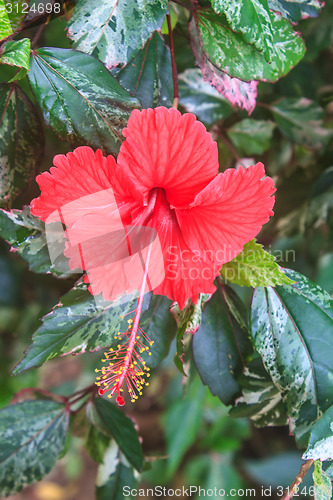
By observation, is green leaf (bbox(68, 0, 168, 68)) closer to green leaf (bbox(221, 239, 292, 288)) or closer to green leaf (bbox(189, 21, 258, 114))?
green leaf (bbox(189, 21, 258, 114))

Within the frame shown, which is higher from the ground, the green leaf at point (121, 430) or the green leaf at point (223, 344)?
the green leaf at point (223, 344)

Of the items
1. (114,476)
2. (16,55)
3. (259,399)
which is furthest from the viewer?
(114,476)

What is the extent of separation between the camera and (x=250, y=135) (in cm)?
94

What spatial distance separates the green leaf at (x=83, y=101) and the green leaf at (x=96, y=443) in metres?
0.53

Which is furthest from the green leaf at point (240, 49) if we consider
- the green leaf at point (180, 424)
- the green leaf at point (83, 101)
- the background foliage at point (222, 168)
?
the green leaf at point (180, 424)

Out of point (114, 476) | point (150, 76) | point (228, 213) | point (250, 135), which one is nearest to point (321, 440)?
point (228, 213)

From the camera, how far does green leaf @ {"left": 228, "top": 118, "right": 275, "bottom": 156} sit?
92cm

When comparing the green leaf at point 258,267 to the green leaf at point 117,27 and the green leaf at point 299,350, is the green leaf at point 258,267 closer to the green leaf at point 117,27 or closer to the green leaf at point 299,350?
the green leaf at point 299,350

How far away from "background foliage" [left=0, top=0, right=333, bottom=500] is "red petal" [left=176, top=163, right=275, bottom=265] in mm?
51

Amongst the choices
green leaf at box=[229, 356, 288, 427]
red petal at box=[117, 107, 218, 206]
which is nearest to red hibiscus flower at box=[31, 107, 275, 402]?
red petal at box=[117, 107, 218, 206]

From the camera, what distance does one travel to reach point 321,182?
0.90m

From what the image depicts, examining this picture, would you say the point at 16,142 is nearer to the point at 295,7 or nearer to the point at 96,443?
the point at 295,7

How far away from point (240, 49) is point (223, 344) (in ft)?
1.34

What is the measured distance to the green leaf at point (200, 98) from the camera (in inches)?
31.6
